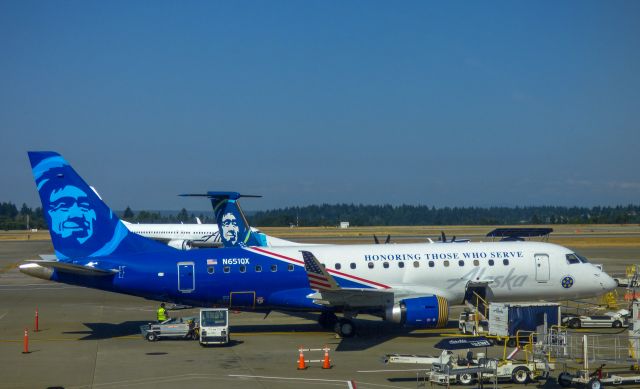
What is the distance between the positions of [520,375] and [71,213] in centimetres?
1893

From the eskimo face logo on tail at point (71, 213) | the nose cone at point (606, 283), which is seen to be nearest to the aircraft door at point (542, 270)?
the nose cone at point (606, 283)

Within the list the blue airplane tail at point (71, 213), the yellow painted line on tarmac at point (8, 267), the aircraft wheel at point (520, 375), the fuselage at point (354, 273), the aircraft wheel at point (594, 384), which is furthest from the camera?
the yellow painted line on tarmac at point (8, 267)

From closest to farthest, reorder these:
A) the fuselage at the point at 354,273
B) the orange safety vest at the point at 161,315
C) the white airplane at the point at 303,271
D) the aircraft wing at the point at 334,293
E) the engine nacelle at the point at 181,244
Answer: the aircraft wing at the point at 334,293 → the white airplane at the point at 303,271 → the fuselage at the point at 354,273 → the orange safety vest at the point at 161,315 → the engine nacelle at the point at 181,244

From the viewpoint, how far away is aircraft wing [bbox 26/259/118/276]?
29.8 metres

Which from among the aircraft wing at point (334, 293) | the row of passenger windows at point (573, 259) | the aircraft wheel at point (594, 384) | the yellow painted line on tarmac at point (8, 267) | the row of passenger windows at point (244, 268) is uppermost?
the row of passenger windows at point (573, 259)

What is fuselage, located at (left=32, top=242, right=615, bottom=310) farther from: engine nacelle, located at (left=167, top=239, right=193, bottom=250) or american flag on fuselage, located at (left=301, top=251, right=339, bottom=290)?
engine nacelle, located at (left=167, top=239, right=193, bottom=250)

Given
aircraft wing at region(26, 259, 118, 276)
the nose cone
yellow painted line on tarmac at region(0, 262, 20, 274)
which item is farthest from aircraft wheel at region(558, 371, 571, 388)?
yellow painted line on tarmac at region(0, 262, 20, 274)

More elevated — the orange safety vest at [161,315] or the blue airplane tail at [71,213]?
the blue airplane tail at [71,213]

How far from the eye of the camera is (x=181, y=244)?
276 feet

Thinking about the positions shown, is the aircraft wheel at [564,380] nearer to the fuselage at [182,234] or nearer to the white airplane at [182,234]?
the white airplane at [182,234]

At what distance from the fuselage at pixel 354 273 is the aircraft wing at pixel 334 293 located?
0.85 metres

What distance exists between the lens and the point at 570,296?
114ft

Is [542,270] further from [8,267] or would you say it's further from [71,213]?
[8,267]

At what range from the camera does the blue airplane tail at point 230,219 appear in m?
51.9
